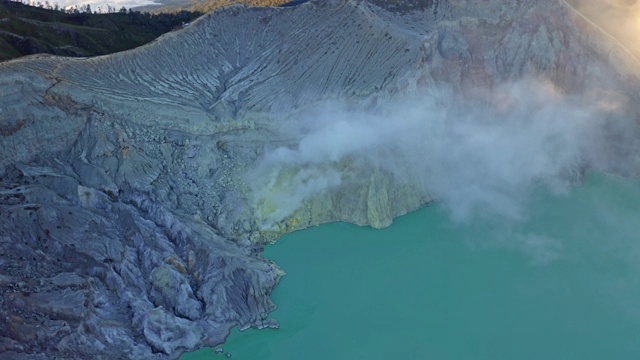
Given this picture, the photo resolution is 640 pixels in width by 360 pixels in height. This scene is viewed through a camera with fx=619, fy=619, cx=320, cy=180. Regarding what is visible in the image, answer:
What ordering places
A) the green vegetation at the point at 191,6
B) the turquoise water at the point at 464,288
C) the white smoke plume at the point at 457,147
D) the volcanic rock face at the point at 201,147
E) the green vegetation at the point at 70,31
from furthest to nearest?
the green vegetation at the point at 191,6
the green vegetation at the point at 70,31
the white smoke plume at the point at 457,147
the volcanic rock face at the point at 201,147
the turquoise water at the point at 464,288

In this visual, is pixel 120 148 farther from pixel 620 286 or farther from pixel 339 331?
pixel 620 286

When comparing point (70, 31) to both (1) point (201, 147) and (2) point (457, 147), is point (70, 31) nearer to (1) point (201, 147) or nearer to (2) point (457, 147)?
(1) point (201, 147)

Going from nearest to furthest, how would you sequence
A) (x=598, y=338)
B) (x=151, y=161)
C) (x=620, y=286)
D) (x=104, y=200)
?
(x=598, y=338), (x=620, y=286), (x=104, y=200), (x=151, y=161)

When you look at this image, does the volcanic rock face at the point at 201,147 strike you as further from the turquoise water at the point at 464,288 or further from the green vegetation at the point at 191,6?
the green vegetation at the point at 191,6

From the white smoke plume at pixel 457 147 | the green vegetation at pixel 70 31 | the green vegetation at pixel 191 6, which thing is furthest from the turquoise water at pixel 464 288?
the green vegetation at pixel 191 6

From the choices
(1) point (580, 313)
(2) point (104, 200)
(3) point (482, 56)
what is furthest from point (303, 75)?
(1) point (580, 313)

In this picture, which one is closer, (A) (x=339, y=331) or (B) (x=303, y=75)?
(A) (x=339, y=331)

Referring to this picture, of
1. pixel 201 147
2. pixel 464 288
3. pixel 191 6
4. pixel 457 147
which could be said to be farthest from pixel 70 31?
pixel 191 6
